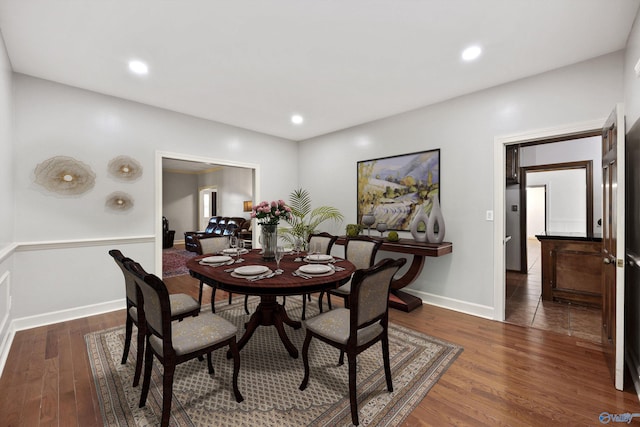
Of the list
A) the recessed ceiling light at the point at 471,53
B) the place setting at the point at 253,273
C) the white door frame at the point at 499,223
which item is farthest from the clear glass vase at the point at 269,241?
the white door frame at the point at 499,223

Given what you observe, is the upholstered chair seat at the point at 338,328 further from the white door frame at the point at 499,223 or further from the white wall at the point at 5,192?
the white wall at the point at 5,192

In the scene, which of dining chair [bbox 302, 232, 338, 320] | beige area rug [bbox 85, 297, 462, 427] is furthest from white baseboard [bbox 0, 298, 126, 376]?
dining chair [bbox 302, 232, 338, 320]

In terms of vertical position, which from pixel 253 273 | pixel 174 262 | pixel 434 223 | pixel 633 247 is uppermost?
pixel 434 223

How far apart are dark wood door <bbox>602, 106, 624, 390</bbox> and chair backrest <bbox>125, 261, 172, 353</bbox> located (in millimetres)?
2790

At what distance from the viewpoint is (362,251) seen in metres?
3.02

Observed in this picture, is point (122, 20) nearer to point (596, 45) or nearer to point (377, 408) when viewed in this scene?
point (377, 408)

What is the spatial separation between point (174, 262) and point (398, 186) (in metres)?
5.04

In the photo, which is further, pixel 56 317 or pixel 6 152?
pixel 56 317

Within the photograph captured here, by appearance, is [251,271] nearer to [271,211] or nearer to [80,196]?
[271,211]

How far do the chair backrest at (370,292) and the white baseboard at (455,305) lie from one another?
1961 mm

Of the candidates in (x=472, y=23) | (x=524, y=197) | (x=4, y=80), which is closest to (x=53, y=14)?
(x=4, y=80)

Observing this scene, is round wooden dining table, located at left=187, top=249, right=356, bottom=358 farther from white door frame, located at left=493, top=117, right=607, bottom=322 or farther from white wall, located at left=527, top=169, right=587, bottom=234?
white wall, located at left=527, top=169, right=587, bottom=234

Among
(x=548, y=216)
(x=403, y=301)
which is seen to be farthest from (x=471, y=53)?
(x=548, y=216)

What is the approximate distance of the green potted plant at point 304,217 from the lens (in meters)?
4.76
